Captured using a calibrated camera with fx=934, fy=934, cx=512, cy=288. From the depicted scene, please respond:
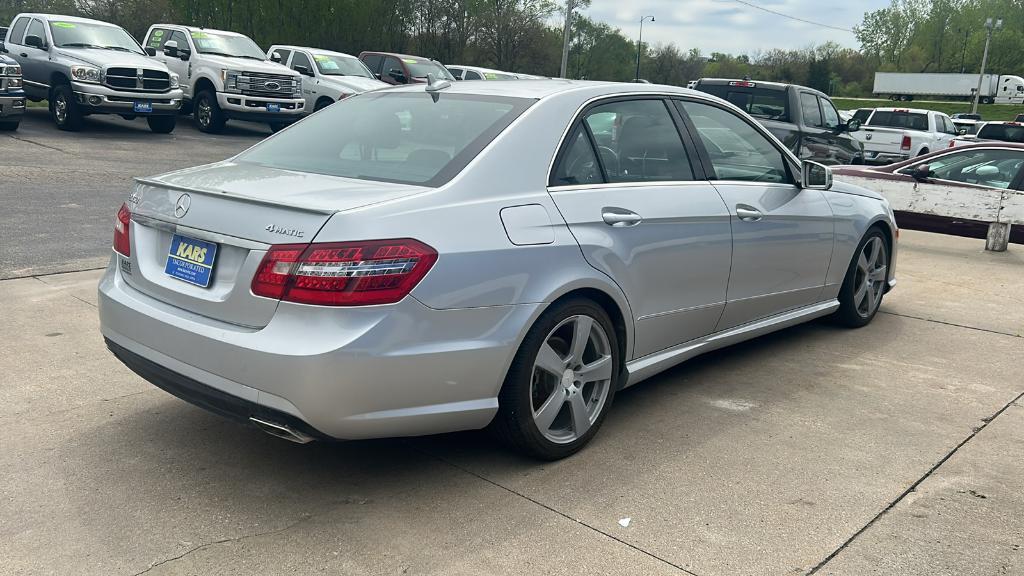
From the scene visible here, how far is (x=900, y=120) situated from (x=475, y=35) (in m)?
32.9

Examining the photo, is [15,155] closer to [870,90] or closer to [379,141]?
[379,141]

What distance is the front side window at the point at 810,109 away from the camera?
50.0ft

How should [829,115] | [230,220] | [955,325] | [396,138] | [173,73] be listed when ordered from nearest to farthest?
[230,220]
[396,138]
[955,325]
[829,115]
[173,73]

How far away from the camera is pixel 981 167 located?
35.2 ft

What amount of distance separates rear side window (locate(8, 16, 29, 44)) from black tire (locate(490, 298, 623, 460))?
1665 cm

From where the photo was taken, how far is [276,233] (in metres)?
3.19

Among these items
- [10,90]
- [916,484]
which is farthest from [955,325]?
[10,90]

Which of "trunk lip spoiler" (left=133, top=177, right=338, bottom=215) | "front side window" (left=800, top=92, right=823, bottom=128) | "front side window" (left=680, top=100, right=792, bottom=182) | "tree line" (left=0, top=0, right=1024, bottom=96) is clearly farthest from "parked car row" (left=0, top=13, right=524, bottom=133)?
"tree line" (left=0, top=0, right=1024, bottom=96)

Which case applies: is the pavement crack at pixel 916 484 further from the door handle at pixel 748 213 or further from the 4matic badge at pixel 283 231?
the 4matic badge at pixel 283 231

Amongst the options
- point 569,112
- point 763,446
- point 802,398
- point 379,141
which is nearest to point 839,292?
point 802,398

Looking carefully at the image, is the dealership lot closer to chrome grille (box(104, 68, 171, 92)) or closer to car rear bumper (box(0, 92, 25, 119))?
car rear bumper (box(0, 92, 25, 119))

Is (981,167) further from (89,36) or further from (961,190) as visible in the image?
(89,36)

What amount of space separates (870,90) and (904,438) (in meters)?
99.9

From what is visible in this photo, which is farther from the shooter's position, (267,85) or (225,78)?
(267,85)
